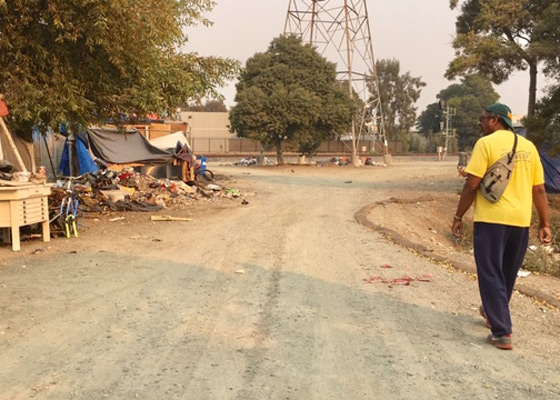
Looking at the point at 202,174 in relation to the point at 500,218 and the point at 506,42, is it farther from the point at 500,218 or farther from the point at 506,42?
the point at 500,218

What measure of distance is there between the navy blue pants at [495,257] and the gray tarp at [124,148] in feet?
57.0

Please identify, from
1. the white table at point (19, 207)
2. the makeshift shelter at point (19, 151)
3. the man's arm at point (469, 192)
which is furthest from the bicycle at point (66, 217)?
the man's arm at point (469, 192)

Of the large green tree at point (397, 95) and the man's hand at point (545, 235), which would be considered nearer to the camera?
the man's hand at point (545, 235)

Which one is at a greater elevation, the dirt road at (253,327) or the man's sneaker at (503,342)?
the man's sneaker at (503,342)

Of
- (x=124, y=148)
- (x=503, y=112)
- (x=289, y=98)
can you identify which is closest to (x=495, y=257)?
(x=503, y=112)

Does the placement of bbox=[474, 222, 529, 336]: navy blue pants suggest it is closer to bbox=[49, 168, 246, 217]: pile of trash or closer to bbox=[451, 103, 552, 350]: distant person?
bbox=[451, 103, 552, 350]: distant person

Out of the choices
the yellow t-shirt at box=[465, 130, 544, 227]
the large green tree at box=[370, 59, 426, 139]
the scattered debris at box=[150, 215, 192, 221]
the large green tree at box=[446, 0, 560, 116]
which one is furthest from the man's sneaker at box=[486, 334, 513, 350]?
the large green tree at box=[370, 59, 426, 139]

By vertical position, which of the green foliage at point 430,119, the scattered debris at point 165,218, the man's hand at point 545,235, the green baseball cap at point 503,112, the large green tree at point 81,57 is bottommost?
the scattered debris at point 165,218

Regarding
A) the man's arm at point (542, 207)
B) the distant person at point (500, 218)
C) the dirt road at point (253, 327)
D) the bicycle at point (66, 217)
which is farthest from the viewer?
the bicycle at point (66, 217)

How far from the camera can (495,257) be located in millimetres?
4957

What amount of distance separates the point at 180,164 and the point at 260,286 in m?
15.4

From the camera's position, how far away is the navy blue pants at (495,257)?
4891 mm

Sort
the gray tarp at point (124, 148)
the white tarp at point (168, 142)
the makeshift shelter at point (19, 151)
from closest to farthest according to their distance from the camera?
1. the makeshift shelter at point (19, 151)
2. the gray tarp at point (124, 148)
3. the white tarp at point (168, 142)

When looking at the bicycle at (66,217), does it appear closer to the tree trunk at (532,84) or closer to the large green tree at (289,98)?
the tree trunk at (532,84)
